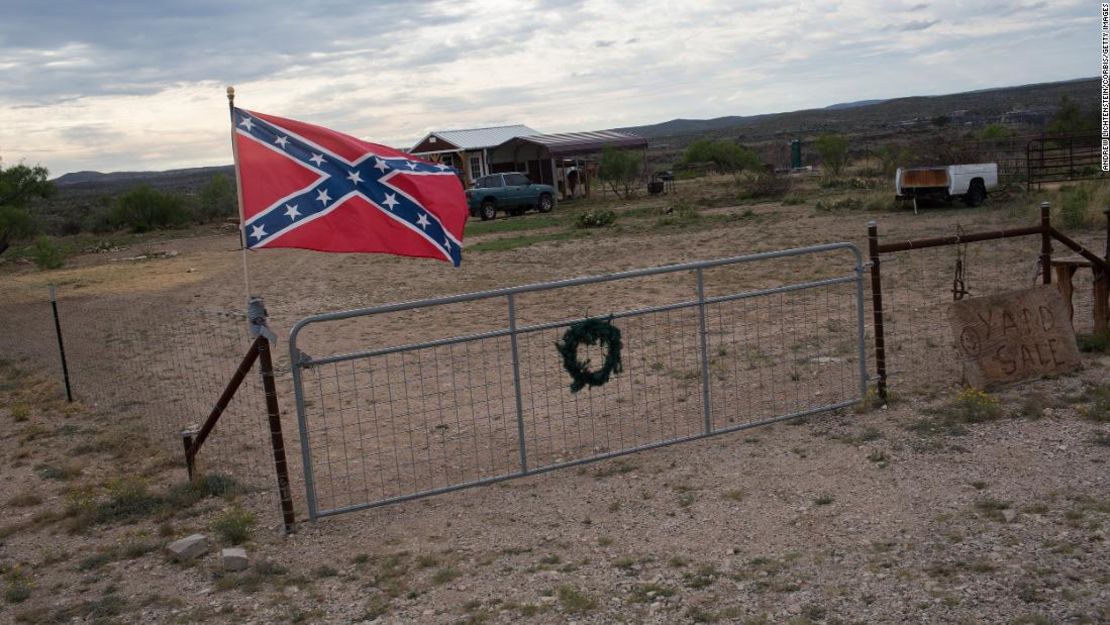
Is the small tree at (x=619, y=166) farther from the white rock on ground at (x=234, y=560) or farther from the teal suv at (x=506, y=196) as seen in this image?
the white rock on ground at (x=234, y=560)

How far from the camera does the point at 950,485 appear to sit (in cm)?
650

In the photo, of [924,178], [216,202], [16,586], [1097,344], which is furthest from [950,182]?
[216,202]

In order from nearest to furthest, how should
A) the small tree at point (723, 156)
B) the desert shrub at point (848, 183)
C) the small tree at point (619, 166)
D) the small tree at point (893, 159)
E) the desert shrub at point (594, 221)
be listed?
the desert shrub at point (594, 221)
the small tree at point (893, 159)
the desert shrub at point (848, 183)
the small tree at point (619, 166)
the small tree at point (723, 156)

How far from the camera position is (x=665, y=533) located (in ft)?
20.0

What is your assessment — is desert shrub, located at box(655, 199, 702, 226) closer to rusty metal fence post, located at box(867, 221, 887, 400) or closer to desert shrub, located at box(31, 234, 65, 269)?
desert shrub, located at box(31, 234, 65, 269)

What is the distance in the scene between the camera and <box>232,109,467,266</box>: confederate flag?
6.21 metres

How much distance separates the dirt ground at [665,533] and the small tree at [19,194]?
23.4 metres

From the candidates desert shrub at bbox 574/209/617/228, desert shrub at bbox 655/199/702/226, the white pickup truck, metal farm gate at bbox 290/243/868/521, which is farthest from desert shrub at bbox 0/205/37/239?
the white pickup truck

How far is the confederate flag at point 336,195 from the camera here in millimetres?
6211

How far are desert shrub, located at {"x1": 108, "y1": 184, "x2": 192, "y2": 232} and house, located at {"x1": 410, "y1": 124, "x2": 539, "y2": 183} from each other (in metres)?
10.5

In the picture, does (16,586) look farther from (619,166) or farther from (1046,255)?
(619,166)

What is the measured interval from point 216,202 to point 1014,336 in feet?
140

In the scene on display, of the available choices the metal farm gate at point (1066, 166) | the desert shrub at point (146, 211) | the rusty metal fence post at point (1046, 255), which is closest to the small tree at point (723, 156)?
the metal farm gate at point (1066, 166)

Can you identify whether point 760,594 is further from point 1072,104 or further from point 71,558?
point 1072,104
